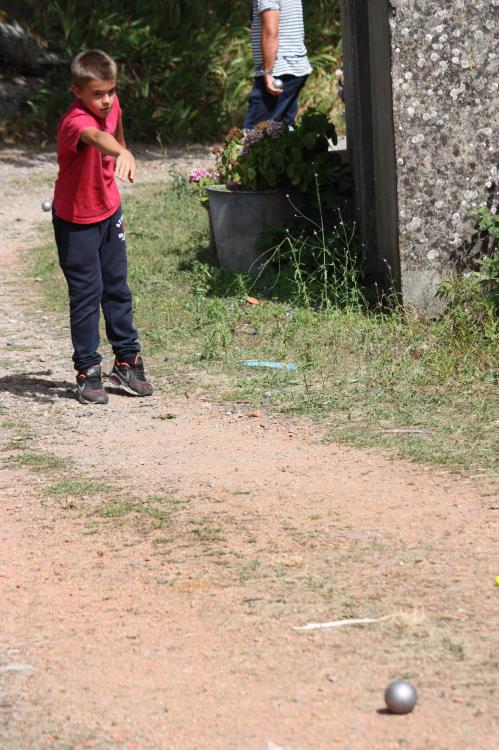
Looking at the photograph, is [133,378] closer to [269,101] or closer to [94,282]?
[94,282]

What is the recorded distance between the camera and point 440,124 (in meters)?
6.62

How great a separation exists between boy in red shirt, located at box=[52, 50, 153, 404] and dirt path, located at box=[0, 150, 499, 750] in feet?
1.35

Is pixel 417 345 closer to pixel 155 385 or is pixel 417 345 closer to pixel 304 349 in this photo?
pixel 304 349

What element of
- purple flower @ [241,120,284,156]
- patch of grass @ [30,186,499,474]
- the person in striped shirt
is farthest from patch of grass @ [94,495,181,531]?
the person in striped shirt

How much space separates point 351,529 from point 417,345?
7.59 ft

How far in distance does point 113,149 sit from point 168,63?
10299 mm

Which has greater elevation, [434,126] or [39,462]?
[434,126]

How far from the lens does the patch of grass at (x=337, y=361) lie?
5352 millimetres

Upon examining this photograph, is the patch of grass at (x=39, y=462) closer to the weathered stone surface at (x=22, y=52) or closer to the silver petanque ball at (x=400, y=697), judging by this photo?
the silver petanque ball at (x=400, y=697)

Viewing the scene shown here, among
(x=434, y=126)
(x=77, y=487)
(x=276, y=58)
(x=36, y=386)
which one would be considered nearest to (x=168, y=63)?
(x=276, y=58)

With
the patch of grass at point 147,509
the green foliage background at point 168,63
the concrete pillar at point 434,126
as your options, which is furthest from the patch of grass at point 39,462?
the green foliage background at point 168,63

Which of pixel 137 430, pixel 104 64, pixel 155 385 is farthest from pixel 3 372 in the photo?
pixel 104 64

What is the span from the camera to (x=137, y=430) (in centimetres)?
565

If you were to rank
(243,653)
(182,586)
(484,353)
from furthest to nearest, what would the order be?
1. (484,353)
2. (182,586)
3. (243,653)
